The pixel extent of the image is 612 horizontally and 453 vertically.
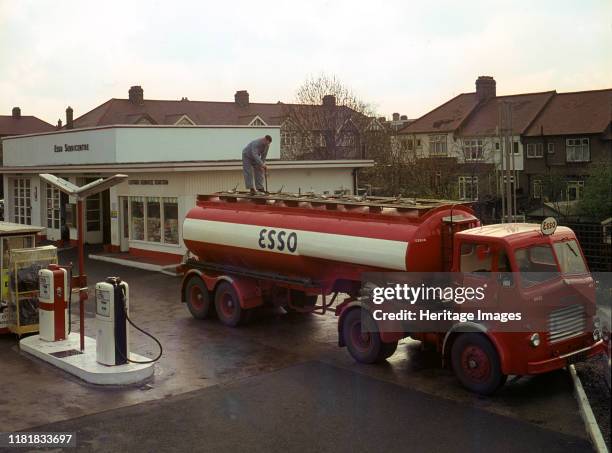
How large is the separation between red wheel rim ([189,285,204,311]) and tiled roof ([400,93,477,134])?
140ft

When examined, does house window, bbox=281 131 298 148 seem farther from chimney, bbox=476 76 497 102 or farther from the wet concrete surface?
the wet concrete surface

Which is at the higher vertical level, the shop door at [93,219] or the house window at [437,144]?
Result: the house window at [437,144]

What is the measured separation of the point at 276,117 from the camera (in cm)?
6856

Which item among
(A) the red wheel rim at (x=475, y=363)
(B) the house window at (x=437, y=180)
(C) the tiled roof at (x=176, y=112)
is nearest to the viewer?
(A) the red wheel rim at (x=475, y=363)

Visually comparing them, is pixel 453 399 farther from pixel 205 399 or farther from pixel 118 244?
pixel 118 244

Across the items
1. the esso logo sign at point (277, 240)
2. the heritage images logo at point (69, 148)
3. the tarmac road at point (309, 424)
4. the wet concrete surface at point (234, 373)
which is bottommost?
the tarmac road at point (309, 424)

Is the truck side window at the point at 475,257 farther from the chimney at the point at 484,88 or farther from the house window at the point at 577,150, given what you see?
the chimney at the point at 484,88

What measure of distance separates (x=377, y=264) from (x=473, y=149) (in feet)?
141

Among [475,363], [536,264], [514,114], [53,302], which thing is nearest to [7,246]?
[53,302]

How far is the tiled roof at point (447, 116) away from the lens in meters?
56.4

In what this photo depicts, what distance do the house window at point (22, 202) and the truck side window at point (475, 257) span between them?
26817 millimetres

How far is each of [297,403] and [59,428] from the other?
10.4 ft

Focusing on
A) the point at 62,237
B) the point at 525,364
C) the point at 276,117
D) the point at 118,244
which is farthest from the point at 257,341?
the point at 276,117

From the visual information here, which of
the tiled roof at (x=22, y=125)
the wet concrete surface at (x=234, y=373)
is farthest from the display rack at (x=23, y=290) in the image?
the tiled roof at (x=22, y=125)
